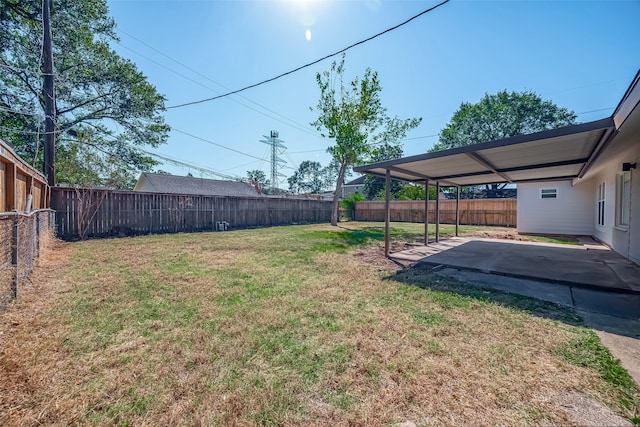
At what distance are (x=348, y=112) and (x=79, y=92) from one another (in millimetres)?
14456

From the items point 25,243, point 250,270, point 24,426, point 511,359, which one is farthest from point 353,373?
point 25,243

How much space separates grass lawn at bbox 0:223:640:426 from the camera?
5.13 ft

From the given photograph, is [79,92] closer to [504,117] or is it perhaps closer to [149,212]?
[149,212]

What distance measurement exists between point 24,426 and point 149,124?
16.8 meters

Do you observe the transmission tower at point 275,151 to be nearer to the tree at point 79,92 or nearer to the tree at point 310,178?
the tree at point 79,92

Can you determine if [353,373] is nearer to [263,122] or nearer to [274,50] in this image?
[274,50]

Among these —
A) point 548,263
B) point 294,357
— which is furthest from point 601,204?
point 294,357

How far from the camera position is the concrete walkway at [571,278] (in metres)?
2.59

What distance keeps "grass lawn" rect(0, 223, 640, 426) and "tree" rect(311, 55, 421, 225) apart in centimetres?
1333

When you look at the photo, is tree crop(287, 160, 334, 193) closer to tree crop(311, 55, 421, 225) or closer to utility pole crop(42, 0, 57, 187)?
tree crop(311, 55, 421, 225)

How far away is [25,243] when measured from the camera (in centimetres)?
376

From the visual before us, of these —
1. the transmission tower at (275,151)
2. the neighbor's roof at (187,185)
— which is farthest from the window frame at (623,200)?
the transmission tower at (275,151)

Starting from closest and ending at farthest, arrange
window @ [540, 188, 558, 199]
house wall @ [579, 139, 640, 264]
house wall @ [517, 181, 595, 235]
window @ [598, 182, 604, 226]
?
house wall @ [579, 139, 640, 264]
window @ [598, 182, 604, 226]
house wall @ [517, 181, 595, 235]
window @ [540, 188, 558, 199]

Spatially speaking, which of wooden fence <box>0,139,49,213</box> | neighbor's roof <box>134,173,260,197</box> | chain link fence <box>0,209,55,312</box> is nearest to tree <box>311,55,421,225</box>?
neighbor's roof <box>134,173,260,197</box>
